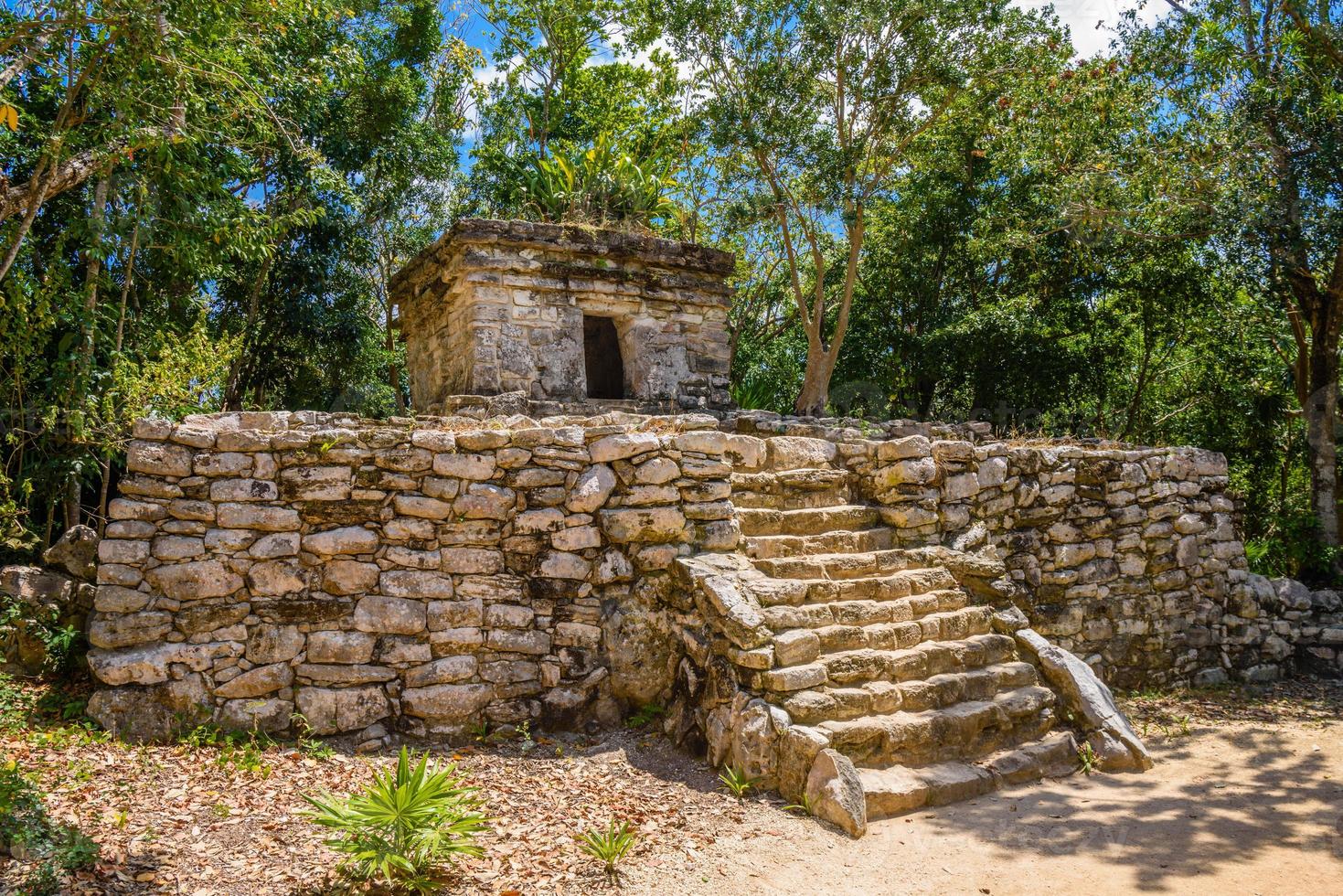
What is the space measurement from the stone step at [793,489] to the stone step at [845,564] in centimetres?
50

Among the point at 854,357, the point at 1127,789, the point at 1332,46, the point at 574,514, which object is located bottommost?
the point at 1127,789

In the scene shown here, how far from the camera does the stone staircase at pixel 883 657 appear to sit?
14.8ft

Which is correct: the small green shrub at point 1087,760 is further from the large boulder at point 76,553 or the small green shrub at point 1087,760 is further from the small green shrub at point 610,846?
the large boulder at point 76,553

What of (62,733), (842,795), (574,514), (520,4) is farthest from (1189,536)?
(520,4)

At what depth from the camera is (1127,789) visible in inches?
186

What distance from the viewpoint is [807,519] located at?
19.1 feet

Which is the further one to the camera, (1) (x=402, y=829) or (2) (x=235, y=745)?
(2) (x=235, y=745)

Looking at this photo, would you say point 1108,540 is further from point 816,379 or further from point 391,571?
point 391,571

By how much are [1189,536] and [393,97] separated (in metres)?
10.2

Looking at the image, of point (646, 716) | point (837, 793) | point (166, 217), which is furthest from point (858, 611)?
point (166, 217)

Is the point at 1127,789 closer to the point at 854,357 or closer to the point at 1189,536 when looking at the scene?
the point at 1189,536

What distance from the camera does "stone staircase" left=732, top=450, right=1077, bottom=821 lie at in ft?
14.8

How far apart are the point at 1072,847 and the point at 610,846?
7.32ft

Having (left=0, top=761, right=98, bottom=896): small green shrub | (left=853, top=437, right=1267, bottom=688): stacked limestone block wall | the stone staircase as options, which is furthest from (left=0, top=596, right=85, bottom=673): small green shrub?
(left=853, top=437, right=1267, bottom=688): stacked limestone block wall
